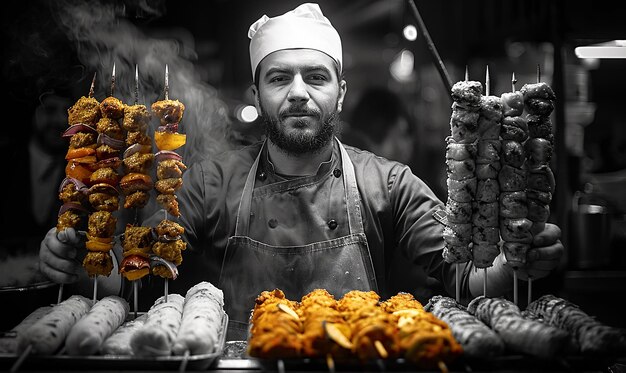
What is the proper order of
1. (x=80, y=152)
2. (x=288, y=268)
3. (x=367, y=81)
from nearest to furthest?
(x=80, y=152), (x=288, y=268), (x=367, y=81)

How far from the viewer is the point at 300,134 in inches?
165

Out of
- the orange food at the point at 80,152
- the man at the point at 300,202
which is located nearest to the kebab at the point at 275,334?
the man at the point at 300,202

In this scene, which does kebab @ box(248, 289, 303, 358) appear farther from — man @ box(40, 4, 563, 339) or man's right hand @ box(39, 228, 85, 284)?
man's right hand @ box(39, 228, 85, 284)

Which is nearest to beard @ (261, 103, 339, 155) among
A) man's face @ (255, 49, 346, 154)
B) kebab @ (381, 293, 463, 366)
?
man's face @ (255, 49, 346, 154)

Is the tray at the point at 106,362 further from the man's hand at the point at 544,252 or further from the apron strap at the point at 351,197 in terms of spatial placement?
the man's hand at the point at 544,252

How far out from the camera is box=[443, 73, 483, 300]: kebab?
3.48 metres

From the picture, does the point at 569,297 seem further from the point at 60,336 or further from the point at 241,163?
the point at 60,336

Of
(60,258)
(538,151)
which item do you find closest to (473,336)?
(538,151)

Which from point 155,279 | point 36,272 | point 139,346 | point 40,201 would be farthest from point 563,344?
point 40,201

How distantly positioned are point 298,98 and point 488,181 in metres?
1.41

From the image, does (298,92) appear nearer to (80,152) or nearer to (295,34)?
(295,34)

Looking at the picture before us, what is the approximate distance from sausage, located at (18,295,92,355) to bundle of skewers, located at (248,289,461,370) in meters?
0.96

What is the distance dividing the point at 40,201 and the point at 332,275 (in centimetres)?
329

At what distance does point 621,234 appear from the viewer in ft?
21.9
